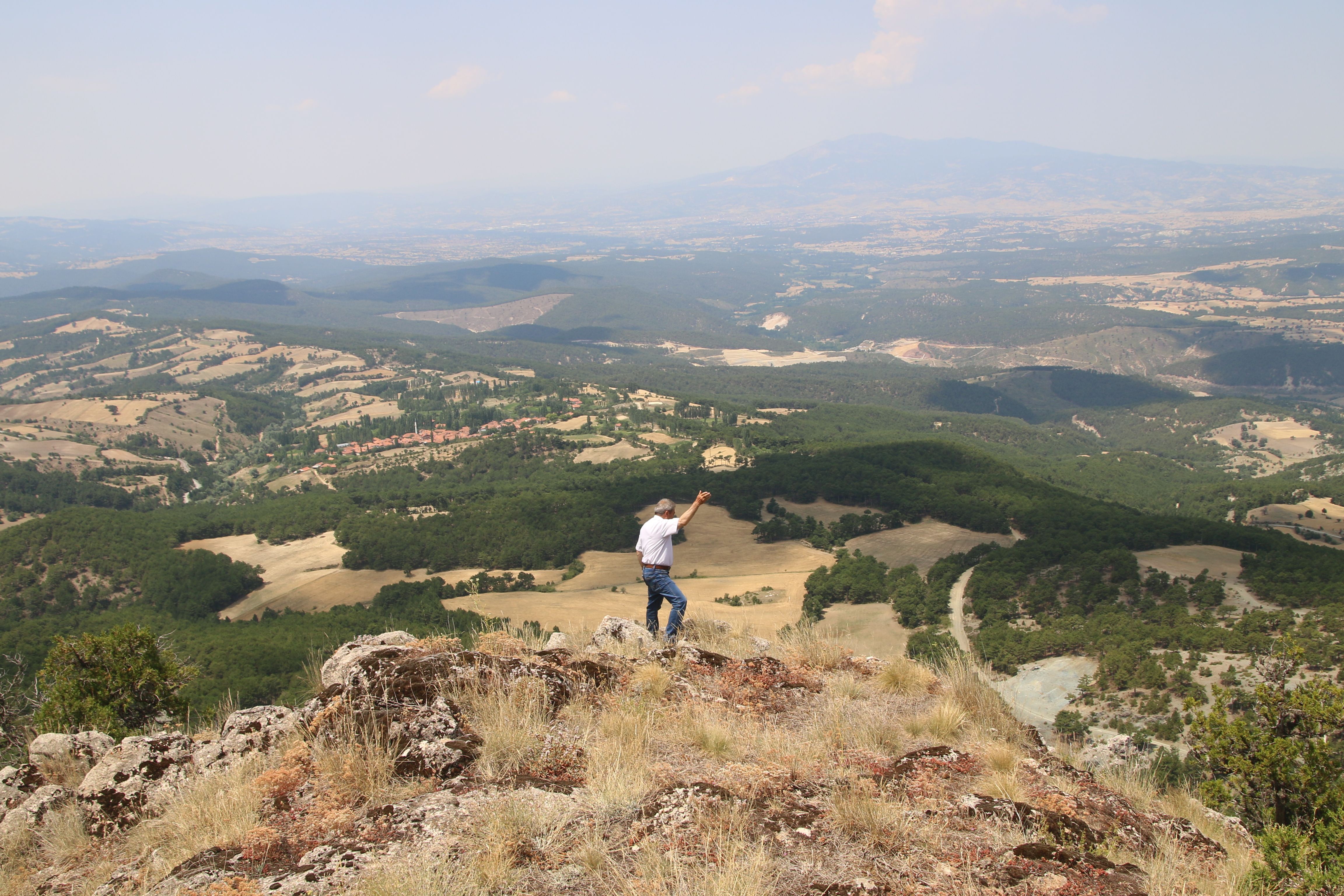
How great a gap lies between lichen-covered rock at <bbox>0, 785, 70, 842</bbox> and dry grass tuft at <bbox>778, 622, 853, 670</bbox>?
34.5ft

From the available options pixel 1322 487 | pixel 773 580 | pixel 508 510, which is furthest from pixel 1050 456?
pixel 508 510

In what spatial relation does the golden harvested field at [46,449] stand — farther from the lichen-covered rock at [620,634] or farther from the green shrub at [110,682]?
the lichen-covered rock at [620,634]

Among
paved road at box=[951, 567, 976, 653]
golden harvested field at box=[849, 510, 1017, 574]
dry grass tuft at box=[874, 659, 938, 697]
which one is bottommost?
golden harvested field at box=[849, 510, 1017, 574]

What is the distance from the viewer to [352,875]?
6.26 metres

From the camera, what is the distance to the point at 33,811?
28.4 ft

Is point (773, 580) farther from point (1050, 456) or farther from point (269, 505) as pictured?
point (1050, 456)

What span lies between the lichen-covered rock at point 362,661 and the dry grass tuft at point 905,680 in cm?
754

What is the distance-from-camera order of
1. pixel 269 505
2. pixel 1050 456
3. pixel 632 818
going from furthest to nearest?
1. pixel 1050 456
2. pixel 269 505
3. pixel 632 818

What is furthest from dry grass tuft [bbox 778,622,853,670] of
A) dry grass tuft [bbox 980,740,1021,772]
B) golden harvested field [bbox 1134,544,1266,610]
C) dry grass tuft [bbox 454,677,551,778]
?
golden harvested field [bbox 1134,544,1266,610]

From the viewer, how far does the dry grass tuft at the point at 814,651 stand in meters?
13.4

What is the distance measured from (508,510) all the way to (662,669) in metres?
84.7

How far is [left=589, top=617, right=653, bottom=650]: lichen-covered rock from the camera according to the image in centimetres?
1401

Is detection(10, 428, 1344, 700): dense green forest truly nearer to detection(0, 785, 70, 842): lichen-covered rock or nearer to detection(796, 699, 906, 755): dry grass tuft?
detection(0, 785, 70, 842): lichen-covered rock

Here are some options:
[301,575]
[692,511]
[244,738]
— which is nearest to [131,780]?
[244,738]
